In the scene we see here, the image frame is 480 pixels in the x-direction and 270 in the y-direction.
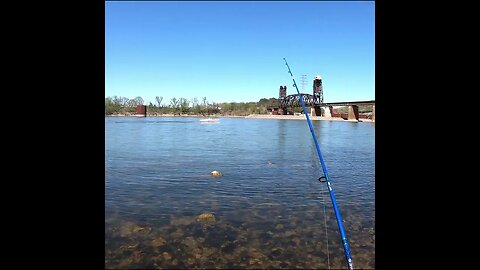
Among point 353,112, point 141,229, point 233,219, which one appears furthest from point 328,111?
point 141,229

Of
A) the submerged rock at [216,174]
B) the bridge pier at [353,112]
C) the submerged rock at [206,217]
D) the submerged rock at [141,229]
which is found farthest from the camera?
the bridge pier at [353,112]

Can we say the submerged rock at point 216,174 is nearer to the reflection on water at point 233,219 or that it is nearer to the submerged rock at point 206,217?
the reflection on water at point 233,219

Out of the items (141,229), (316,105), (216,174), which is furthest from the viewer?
(316,105)

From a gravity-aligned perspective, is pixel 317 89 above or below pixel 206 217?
above

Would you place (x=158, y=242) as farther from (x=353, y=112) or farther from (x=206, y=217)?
(x=353, y=112)

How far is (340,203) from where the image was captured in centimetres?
1244

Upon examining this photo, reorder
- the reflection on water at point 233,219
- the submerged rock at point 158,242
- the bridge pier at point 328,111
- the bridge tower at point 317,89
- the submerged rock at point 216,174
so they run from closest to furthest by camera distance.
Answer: the reflection on water at point 233,219
the submerged rock at point 158,242
the submerged rock at point 216,174
the bridge pier at point 328,111
the bridge tower at point 317,89

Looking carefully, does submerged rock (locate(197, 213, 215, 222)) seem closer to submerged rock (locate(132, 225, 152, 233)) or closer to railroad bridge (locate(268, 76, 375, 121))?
submerged rock (locate(132, 225, 152, 233))

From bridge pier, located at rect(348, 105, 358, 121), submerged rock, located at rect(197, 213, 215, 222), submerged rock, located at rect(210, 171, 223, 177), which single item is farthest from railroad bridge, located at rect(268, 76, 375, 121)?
submerged rock, located at rect(197, 213, 215, 222)

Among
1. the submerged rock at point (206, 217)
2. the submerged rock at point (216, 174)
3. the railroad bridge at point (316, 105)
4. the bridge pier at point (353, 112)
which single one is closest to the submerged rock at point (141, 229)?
the submerged rock at point (206, 217)

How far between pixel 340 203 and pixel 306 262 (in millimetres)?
5629
